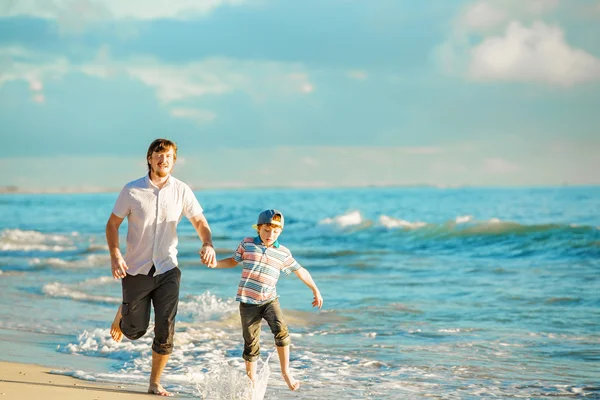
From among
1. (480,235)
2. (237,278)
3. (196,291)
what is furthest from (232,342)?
(480,235)

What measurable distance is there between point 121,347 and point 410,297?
5722 mm

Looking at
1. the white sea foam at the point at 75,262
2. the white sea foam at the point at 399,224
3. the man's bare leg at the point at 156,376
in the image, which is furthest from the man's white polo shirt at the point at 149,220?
the white sea foam at the point at 399,224

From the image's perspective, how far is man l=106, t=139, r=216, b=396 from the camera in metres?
5.71

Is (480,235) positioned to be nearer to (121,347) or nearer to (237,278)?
(237,278)

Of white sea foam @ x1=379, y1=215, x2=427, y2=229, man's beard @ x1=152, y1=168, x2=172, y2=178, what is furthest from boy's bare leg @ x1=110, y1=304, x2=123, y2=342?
white sea foam @ x1=379, y1=215, x2=427, y2=229

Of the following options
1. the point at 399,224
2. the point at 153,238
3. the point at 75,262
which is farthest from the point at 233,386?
the point at 399,224

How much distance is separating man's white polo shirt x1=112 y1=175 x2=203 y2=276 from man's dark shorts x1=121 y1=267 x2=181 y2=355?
0.07 m

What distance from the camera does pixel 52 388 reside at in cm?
615

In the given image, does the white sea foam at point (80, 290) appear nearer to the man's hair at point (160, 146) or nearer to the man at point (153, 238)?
the man at point (153, 238)

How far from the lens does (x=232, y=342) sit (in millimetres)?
8984

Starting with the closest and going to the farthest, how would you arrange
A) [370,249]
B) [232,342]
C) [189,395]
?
[189,395] < [232,342] < [370,249]

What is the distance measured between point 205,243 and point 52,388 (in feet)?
5.71

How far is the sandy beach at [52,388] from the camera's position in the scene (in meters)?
5.86

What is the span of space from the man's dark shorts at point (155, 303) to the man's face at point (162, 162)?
72 cm
